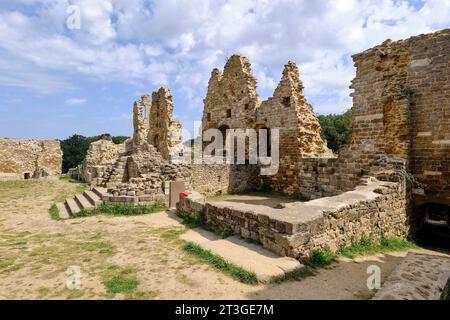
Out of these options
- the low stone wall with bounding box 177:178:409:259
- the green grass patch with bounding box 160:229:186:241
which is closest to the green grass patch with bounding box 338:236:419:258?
the low stone wall with bounding box 177:178:409:259

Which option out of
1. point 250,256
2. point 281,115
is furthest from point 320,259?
point 281,115

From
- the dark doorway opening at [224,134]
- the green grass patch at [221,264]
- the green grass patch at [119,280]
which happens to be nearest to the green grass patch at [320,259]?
the green grass patch at [221,264]

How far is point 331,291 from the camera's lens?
4434 mm

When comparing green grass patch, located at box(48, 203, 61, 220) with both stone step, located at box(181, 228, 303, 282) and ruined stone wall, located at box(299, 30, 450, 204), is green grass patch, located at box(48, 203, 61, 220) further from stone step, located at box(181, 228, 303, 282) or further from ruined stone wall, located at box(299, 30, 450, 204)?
ruined stone wall, located at box(299, 30, 450, 204)

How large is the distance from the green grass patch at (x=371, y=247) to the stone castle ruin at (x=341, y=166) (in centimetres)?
19

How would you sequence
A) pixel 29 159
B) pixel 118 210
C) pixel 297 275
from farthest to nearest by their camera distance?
pixel 29 159 → pixel 118 210 → pixel 297 275

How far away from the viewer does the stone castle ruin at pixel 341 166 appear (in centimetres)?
622

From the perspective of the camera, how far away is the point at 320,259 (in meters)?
5.43

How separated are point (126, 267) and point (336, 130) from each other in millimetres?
39296

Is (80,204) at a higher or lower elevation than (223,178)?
lower

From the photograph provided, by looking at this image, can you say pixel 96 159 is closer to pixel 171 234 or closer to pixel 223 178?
pixel 223 178

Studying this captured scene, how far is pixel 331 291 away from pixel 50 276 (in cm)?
462

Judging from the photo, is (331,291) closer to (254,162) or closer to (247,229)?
(247,229)
